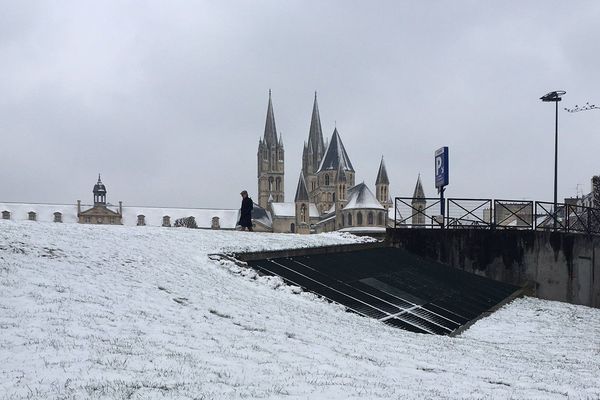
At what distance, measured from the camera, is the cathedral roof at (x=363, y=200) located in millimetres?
100812

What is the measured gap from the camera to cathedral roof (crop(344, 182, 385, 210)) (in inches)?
3969

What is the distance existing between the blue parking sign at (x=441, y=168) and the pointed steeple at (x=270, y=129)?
4261 inches

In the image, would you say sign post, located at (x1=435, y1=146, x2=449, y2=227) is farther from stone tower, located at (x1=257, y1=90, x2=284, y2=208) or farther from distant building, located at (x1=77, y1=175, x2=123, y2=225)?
stone tower, located at (x1=257, y1=90, x2=284, y2=208)

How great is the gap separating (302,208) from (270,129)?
27912 mm

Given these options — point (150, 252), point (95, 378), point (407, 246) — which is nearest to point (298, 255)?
point (150, 252)

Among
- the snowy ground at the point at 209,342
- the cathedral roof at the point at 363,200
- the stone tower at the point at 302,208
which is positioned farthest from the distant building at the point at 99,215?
the snowy ground at the point at 209,342

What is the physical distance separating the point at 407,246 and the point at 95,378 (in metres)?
18.2

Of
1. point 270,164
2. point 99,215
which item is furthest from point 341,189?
point 99,215

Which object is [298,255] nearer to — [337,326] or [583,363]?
[337,326]

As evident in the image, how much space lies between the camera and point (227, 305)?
8.98 meters

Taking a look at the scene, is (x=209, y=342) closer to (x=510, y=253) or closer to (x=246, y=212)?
(x=246, y=212)

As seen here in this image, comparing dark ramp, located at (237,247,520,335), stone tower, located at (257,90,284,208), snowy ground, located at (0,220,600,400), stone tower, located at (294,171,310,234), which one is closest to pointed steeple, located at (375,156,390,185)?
stone tower, located at (294,171,310,234)

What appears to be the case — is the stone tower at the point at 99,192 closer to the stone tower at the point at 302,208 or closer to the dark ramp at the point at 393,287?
the stone tower at the point at 302,208

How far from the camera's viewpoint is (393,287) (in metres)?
14.2
